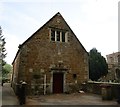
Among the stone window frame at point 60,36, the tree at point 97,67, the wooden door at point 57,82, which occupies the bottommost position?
the wooden door at point 57,82

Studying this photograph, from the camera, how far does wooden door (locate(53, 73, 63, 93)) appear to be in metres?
20.8

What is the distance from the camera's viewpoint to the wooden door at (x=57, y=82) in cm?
2079

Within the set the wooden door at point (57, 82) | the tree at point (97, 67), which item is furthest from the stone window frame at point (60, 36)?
the tree at point (97, 67)

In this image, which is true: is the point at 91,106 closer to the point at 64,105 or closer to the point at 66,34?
the point at 64,105

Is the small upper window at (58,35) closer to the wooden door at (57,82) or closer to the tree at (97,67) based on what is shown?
the wooden door at (57,82)

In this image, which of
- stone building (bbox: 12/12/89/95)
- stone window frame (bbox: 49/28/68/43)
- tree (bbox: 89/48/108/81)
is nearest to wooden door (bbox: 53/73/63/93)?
stone building (bbox: 12/12/89/95)

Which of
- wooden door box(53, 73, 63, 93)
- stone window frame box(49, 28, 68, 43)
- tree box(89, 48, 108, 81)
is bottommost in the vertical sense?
wooden door box(53, 73, 63, 93)

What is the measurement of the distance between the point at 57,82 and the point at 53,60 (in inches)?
92.4

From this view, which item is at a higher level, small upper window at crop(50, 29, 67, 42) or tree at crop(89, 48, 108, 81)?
small upper window at crop(50, 29, 67, 42)

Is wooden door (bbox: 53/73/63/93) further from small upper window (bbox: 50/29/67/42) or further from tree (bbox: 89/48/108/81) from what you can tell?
tree (bbox: 89/48/108/81)

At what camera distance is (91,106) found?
13328 millimetres

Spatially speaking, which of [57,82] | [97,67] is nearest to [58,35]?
[57,82]

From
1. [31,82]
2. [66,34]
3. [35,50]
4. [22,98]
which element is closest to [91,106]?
[22,98]

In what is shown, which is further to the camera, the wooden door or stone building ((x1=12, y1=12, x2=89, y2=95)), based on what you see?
the wooden door
